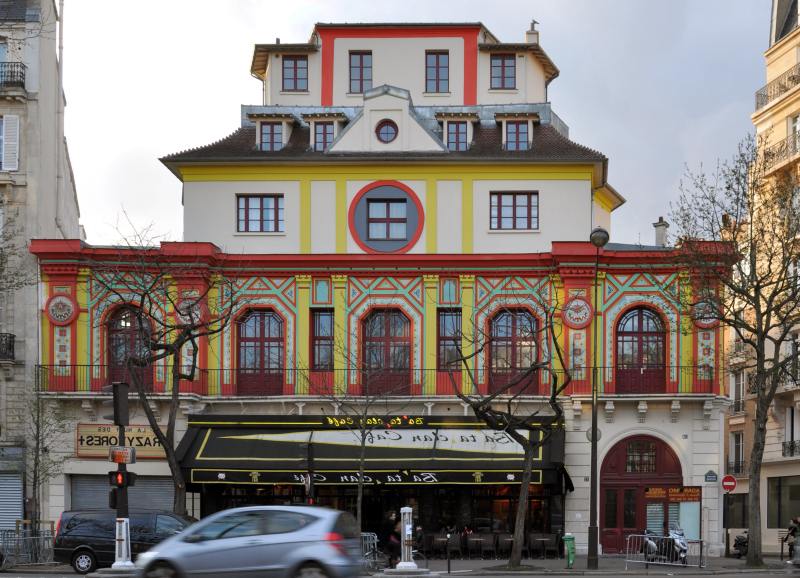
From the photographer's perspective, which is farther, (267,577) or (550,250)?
(550,250)

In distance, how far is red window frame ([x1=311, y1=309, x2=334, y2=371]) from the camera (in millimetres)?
45094

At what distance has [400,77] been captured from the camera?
4772cm

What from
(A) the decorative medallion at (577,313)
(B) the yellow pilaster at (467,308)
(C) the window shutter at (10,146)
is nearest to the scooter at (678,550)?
(A) the decorative medallion at (577,313)

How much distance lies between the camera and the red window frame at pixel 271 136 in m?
46.6

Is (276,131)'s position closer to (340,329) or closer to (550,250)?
(340,329)

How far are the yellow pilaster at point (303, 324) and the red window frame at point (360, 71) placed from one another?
7.44 m

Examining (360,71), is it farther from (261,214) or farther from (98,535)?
(98,535)

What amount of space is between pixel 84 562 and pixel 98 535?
0.74 metres

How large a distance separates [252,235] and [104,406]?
7561 millimetres

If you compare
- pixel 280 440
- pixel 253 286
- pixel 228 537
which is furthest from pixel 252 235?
pixel 228 537

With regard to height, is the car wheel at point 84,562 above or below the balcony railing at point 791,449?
below

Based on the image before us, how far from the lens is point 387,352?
44.9 m

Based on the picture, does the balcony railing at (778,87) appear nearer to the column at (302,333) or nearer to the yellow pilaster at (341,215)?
the yellow pilaster at (341,215)

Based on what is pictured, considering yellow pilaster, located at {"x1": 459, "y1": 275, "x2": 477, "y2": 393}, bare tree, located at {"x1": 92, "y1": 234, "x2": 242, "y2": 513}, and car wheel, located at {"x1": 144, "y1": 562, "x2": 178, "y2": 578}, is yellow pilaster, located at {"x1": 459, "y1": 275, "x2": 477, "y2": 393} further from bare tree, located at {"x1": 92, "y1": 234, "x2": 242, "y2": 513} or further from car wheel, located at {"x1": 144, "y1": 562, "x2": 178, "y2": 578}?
car wheel, located at {"x1": 144, "y1": 562, "x2": 178, "y2": 578}
